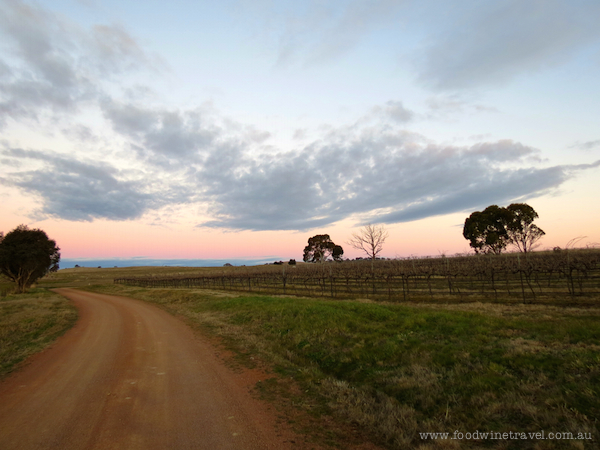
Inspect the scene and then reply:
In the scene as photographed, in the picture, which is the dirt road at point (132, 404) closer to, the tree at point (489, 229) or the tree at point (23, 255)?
the tree at point (23, 255)

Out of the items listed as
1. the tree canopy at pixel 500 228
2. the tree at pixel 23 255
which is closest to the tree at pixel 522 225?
the tree canopy at pixel 500 228

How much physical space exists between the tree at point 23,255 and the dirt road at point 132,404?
111 ft

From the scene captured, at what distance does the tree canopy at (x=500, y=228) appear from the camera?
50625mm

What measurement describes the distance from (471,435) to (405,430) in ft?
3.05

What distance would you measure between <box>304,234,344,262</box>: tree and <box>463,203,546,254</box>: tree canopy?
3541 centimetres

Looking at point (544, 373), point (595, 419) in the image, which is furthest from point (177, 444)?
point (544, 373)

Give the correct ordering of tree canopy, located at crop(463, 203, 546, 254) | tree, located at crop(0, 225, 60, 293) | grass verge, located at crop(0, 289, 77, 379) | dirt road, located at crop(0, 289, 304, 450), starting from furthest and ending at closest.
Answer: tree canopy, located at crop(463, 203, 546, 254)
tree, located at crop(0, 225, 60, 293)
grass verge, located at crop(0, 289, 77, 379)
dirt road, located at crop(0, 289, 304, 450)

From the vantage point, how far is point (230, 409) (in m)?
5.40

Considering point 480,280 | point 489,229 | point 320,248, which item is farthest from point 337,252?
point 480,280

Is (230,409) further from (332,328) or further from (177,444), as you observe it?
(332,328)

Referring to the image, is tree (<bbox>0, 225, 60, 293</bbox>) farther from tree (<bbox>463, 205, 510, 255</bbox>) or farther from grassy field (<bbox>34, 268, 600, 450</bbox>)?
tree (<bbox>463, 205, 510, 255</bbox>)

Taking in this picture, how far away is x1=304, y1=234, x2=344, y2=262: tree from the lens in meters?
83.6

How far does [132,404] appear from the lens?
5.65 m

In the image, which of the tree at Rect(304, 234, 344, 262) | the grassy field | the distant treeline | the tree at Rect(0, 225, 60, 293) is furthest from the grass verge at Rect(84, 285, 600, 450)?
the tree at Rect(304, 234, 344, 262)
